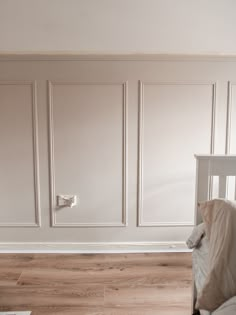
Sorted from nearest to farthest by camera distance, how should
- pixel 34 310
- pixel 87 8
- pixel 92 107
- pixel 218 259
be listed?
pixel 218 259
pixel 34 310
pixel 87 8
pixel 92 107

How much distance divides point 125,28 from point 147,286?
80.8 inches

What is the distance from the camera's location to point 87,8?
2.38m

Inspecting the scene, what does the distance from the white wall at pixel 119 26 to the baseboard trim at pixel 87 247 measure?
67.4 inches

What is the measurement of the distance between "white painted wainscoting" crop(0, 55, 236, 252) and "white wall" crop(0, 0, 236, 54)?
10 cm

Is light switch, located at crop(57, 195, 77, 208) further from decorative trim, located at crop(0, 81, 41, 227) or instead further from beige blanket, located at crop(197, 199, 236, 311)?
beige blanket, located at crop(197, 199, 236, 311)

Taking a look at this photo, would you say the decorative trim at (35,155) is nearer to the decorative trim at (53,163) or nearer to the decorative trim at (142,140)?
the decorative trim at (53,163)

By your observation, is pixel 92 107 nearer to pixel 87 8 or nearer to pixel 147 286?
pixel 87 8

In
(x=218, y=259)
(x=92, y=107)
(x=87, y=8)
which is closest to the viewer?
(x=218, y=259)

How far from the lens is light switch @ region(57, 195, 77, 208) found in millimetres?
2602

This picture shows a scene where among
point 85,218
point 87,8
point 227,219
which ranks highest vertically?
point 87,8

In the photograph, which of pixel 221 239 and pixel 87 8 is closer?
pixel 221 239

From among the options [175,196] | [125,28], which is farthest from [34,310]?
[125,28]

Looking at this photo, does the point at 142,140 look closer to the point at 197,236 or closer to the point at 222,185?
the point at 222,185

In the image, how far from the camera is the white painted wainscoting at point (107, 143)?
98.4 inches
